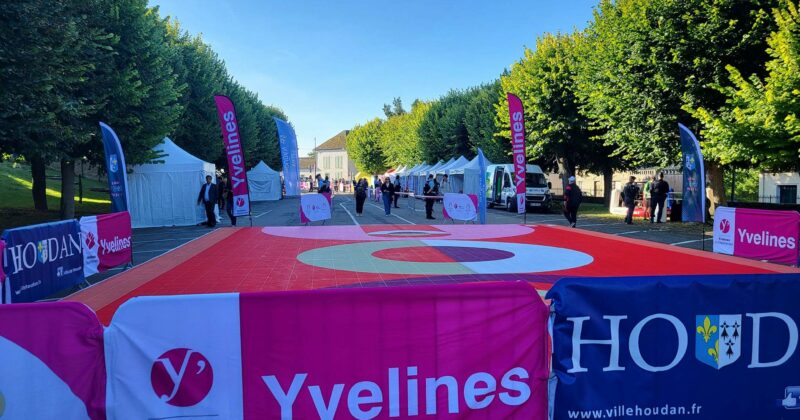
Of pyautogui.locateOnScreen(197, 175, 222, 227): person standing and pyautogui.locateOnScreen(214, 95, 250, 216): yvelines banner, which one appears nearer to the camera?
pyautogui.locateOnScreen(214, 95, 250, 216): yvelines banner

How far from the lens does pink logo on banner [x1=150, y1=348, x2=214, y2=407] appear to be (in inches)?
116

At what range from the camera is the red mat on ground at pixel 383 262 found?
7383 millimetres

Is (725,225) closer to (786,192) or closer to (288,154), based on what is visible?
(288,154)

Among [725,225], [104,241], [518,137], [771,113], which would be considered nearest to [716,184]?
[771,113]

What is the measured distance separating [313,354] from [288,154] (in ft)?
57.7

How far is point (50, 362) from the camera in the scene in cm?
291

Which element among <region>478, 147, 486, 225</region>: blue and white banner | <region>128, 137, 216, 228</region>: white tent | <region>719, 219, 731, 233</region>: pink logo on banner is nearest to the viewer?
<region>719, 219, 731, 233</region>: pink logo on banner

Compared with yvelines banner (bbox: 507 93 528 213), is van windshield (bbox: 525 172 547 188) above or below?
below

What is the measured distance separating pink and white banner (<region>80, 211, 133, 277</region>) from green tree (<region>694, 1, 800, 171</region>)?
1573 cm

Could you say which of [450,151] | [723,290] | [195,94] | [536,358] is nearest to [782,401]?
[723,290]

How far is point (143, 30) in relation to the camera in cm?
1945

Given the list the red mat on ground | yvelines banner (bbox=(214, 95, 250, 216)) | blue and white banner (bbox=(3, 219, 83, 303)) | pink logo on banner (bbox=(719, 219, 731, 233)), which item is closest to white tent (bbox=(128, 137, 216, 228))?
the red mat on ground

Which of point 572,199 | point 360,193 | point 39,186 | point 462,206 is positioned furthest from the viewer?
point 360,193

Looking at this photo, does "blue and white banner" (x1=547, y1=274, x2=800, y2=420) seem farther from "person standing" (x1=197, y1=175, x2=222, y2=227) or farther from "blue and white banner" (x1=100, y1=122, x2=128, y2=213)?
"person standing" (x1=197, y1=175, x2=222, y2=227)
